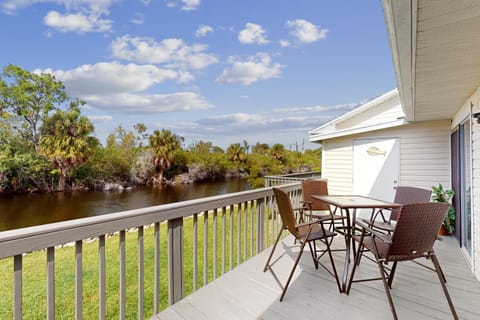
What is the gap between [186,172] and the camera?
2916 cm

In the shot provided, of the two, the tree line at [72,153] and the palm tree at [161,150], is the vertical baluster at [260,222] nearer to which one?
the tree line at [72,153]

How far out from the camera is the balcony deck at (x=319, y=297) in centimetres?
217

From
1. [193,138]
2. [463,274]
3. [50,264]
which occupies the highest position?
[193,138]

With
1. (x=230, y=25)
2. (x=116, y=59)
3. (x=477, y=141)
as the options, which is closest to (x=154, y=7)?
(x=230, y=25)

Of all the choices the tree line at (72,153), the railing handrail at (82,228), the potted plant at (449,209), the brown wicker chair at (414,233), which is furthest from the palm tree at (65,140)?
the brown wicker chair at (414,233)

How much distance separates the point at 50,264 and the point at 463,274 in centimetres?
405

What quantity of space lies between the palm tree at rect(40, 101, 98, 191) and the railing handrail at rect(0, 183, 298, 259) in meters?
22.6

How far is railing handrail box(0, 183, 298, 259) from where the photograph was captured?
1.24 meters

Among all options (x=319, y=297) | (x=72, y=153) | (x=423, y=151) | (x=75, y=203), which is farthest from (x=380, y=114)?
(x=72, y=153)

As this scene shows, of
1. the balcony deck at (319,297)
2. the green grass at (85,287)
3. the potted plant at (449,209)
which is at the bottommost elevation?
the green grass at (85,287)

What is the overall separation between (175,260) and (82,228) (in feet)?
2.99

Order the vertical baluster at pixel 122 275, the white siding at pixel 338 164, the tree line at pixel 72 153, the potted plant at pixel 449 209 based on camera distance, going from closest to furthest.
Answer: the vertical baluster at pixel 122 275 → the potted plant at pixel 449 209 → the white siding at pixel 338 164 → the tree line at pixel 72 153

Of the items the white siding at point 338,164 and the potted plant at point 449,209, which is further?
the white siding at point 338,164

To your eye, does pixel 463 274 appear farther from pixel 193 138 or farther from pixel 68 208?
pixel 193 138
